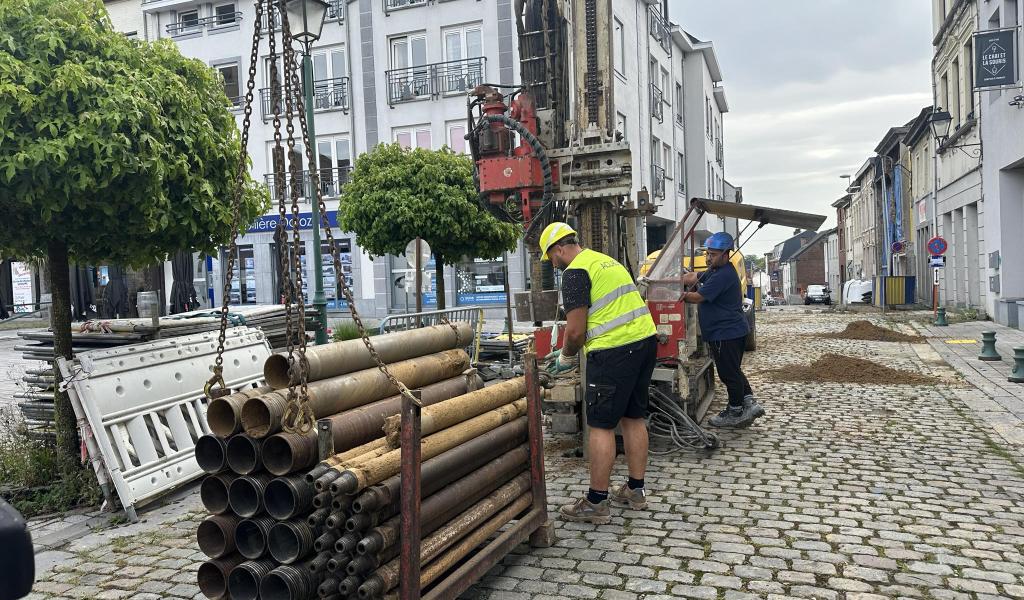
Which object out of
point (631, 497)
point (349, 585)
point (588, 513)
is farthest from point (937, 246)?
point (349, 585)

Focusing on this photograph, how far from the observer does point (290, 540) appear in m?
3.07

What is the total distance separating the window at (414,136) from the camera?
25.0 metres

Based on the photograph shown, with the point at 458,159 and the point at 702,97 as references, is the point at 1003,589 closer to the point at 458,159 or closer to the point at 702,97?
the point at 458,159

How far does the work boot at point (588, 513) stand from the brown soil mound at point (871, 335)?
1251 centimetres

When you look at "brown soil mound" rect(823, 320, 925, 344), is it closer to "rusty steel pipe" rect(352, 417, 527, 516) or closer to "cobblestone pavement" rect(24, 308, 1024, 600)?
"cobblestone pavement" rect(24, 308, 1024, 600)

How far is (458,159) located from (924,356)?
32.3 ft

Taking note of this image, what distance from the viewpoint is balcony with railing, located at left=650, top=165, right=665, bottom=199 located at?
2742 centimetres

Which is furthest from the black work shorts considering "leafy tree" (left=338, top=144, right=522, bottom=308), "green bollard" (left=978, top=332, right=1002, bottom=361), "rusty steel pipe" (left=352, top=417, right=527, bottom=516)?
"leafy tree" (left=338, top=144, right=522, bottom=308)

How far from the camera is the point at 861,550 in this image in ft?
13.8

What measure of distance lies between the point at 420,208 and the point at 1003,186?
41.8ft

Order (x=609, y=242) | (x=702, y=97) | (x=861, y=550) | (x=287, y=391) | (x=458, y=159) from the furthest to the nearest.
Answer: (x=702, y=97)
(x=458, y=159)
(x=609, y=242)
(x=861, y=550)
(x=287, y=391)

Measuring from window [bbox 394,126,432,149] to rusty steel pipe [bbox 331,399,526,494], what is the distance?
2159cm

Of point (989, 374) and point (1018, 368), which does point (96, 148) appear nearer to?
point (1018, 368)

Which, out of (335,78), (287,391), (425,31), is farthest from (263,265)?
(287,391)
